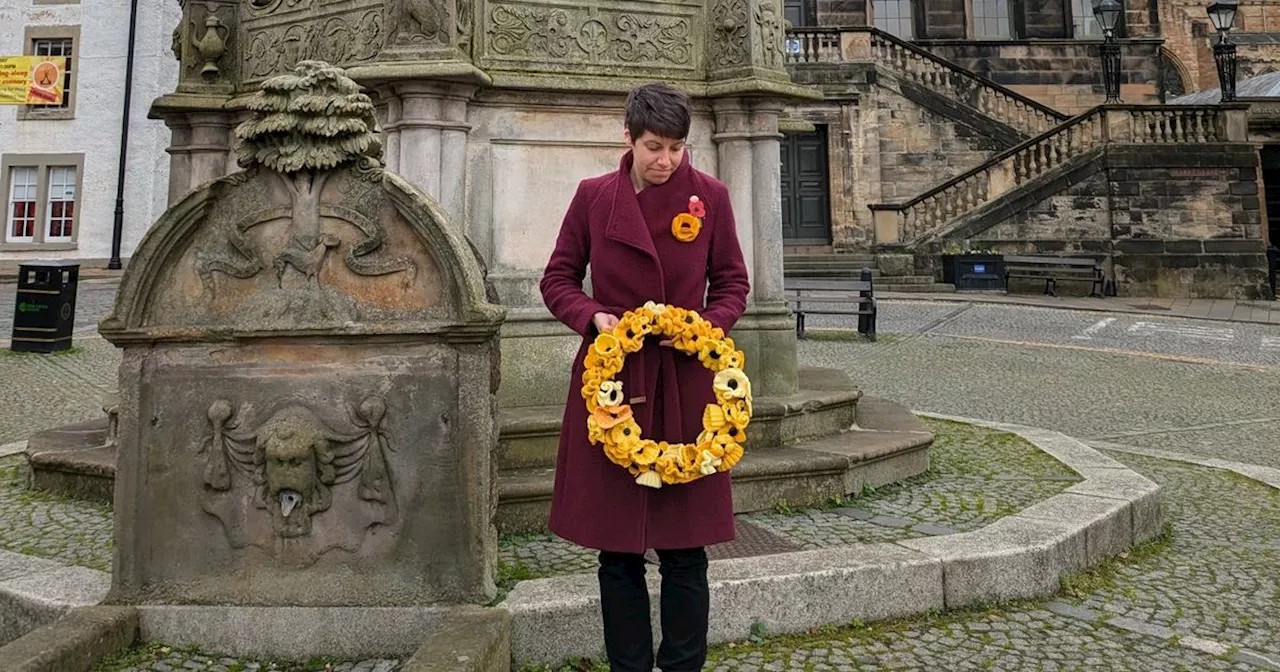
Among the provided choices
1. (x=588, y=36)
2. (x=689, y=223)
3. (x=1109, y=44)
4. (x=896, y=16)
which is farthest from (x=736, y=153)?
(x=896, y=16)

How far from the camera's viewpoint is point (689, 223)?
226 cm

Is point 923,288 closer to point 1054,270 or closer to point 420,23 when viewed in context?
point 1054,270

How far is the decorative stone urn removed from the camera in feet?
8.68

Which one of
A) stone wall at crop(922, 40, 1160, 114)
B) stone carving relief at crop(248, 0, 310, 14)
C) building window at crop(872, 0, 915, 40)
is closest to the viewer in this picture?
stone carving relief at crop(248, 0, 310, 14)

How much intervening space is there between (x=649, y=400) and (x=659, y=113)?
0.76 metres

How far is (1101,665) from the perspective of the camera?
106 inches

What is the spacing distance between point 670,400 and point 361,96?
157 centimetres

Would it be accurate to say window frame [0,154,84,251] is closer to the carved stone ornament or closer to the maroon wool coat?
the carved stone ornament

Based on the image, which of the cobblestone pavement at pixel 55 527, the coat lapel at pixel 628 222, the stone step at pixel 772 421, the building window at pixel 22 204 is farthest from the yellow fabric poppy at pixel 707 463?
the building window at pixel 22 204

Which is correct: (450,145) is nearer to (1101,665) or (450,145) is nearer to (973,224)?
(1101,665)

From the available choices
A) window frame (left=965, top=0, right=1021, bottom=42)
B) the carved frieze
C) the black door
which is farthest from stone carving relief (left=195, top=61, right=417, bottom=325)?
window frame (left=965, top=0, right=1021, bottom=42)

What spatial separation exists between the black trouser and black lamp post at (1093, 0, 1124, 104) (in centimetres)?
1949

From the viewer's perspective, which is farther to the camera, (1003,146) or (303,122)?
(1003,146)

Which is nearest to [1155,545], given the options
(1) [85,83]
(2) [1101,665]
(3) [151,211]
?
(2) [1101,665]
